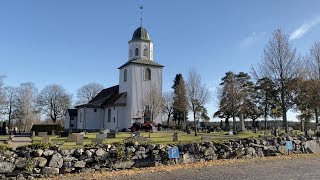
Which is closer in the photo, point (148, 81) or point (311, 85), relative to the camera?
point (311, 85)

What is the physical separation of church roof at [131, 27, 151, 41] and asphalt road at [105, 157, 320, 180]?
48.0m

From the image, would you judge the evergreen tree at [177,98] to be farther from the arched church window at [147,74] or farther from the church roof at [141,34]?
the church roof at [141,34]

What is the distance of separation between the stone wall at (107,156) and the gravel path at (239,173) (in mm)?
946

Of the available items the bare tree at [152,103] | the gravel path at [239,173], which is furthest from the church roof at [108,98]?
the gravel path at [239,173]

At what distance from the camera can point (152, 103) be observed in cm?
5259

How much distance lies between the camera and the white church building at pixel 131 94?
53.8 meters

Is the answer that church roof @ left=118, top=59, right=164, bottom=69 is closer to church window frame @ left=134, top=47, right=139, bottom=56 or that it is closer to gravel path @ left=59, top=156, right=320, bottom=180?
church window frame @ left=134, top=47, right=139, bottom=56

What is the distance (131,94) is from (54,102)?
31.8 m

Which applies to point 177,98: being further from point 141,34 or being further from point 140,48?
point 141,34

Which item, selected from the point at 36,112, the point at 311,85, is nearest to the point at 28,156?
the point at 311,85

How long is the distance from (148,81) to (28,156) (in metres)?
44.1

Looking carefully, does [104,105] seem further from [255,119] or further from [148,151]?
[148,151]

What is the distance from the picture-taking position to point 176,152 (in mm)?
14227

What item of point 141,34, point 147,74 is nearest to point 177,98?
point 147,74
